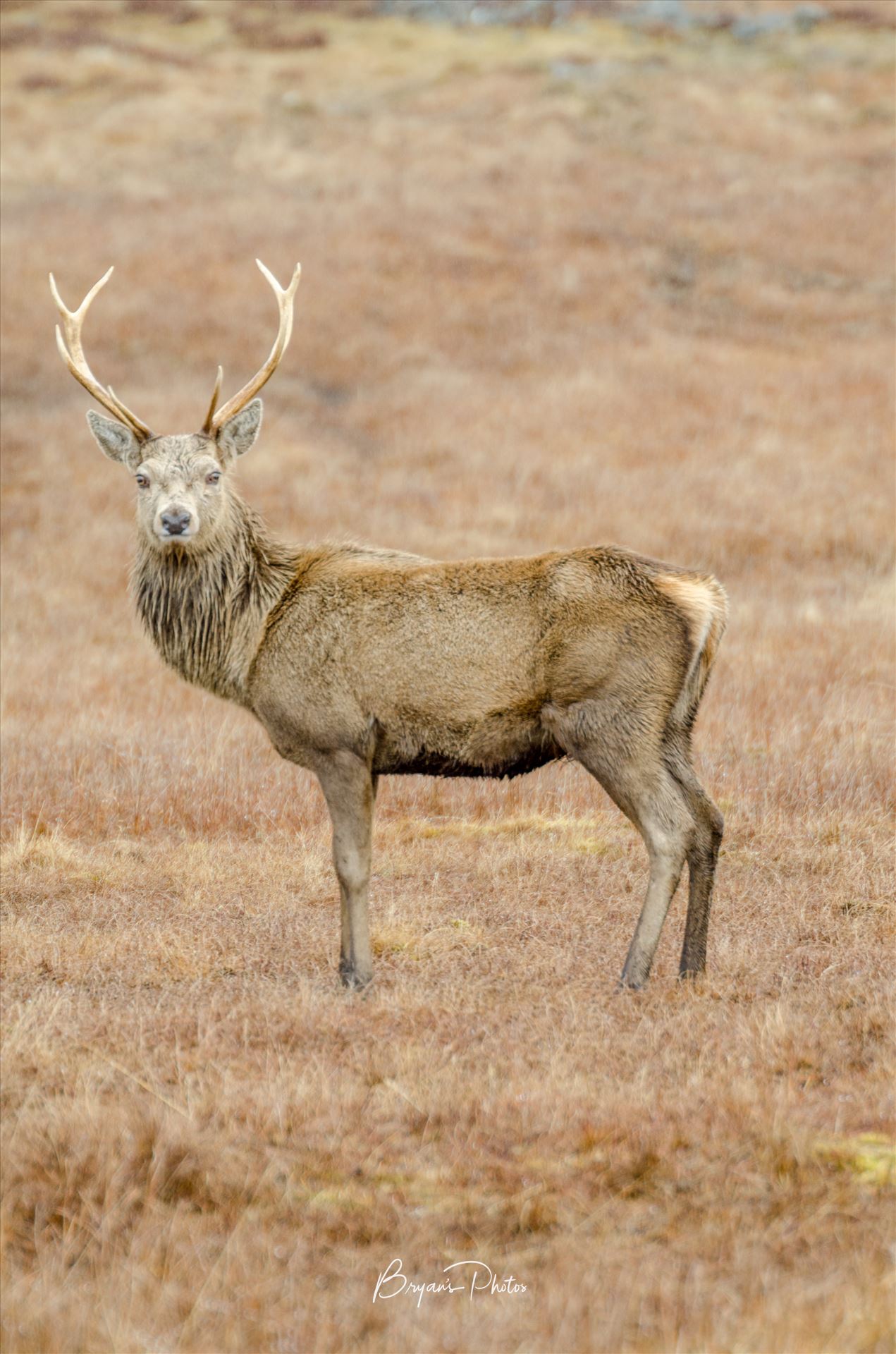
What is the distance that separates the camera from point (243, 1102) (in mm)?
4691

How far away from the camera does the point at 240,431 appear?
24.6 ft

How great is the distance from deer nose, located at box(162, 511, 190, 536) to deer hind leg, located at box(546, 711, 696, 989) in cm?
205

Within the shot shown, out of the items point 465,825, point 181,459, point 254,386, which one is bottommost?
point 465,825

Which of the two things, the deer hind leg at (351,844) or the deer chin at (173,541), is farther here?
the deer chin at (173,541)

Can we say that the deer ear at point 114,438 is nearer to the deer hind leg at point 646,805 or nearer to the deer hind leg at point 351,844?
the deer hind leg at point 351,844

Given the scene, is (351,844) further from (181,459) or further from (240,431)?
(240,431)

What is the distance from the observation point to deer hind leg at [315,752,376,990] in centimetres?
657

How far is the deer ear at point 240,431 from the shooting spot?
24.3 feet

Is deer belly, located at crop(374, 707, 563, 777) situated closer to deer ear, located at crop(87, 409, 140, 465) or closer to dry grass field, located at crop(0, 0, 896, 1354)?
dry grass field, located at crop(0, 0, 896, 1354)

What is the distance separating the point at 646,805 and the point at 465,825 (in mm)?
3047

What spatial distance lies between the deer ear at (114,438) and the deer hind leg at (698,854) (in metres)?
3.17
